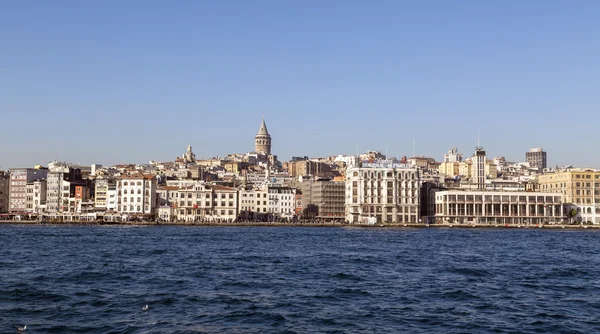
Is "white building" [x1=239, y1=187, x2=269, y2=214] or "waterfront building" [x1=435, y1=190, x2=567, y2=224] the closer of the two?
"waterfront building" [x1=435, y1=190, x2=567, y2=224]

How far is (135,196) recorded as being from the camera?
453 feet

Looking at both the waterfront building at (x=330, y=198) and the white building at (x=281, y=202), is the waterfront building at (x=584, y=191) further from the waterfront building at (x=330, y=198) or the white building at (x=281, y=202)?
the white building at (x=281, y=202)

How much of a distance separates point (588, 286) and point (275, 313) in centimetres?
1655

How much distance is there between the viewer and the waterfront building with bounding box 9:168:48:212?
500 feet

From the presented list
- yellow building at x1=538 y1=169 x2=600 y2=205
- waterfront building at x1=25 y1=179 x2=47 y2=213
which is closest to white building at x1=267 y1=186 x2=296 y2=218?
waterfront building at x1=25 y1=179 x2=47 y2=213

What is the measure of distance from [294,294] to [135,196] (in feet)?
370

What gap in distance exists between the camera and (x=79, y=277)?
34344mm

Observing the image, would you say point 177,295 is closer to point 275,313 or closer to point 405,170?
point 275,313

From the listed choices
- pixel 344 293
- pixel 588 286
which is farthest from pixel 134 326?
pixel 588 286

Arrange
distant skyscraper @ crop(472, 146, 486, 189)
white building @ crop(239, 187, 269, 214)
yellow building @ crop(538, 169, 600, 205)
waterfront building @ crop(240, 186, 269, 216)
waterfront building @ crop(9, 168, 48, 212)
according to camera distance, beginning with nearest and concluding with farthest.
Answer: yellow building @ crop(538, 169, 600, 205)
waterfront building @ crop(240, 186, 269, 216)
white building @ crop(239, 187, 269, 214)
waterfront building @ crop(9, 168, 48, 212)
distant skyscraper @ crop(472, 146, 486, 189)

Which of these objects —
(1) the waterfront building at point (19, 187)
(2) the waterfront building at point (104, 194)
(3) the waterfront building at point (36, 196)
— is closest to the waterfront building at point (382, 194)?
(2) the waterfront building at point (104, 194)

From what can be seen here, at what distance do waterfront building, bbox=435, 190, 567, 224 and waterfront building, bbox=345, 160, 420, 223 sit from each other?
Result: 631cm

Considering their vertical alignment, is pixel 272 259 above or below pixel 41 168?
below

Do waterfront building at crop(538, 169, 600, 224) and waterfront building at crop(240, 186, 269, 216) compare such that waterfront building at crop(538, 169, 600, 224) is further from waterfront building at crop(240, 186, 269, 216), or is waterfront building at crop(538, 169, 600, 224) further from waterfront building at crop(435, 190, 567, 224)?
waterfront building at crop(240, 186, 269, 216)
